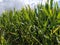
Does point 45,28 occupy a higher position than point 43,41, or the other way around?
point 45,28

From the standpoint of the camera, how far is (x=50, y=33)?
259 centimetres

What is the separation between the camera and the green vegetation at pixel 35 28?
2605 mm

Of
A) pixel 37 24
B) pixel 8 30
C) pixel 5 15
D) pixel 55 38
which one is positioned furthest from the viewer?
pixel 5 15

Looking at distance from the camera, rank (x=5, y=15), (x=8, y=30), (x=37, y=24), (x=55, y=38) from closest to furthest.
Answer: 1. (x=55, y=38)
2. (x=37, y=24)
3. (x=8, y=30)
4. (x=5, y=15)

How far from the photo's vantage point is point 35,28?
8.86ft

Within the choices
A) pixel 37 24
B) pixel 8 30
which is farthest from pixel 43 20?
pixel 8 30

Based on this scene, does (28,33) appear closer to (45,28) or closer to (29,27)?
(29,27)

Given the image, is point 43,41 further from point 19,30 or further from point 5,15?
point 5,15

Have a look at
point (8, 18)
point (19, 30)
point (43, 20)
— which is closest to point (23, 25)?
point (19, 30)

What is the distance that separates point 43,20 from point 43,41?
1.03 feet

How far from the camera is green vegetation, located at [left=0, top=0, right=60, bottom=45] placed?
2.61 meters

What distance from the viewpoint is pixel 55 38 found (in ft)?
8.45

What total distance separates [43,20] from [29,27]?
0.73 feet

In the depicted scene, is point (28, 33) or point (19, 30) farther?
point (19, 30)
